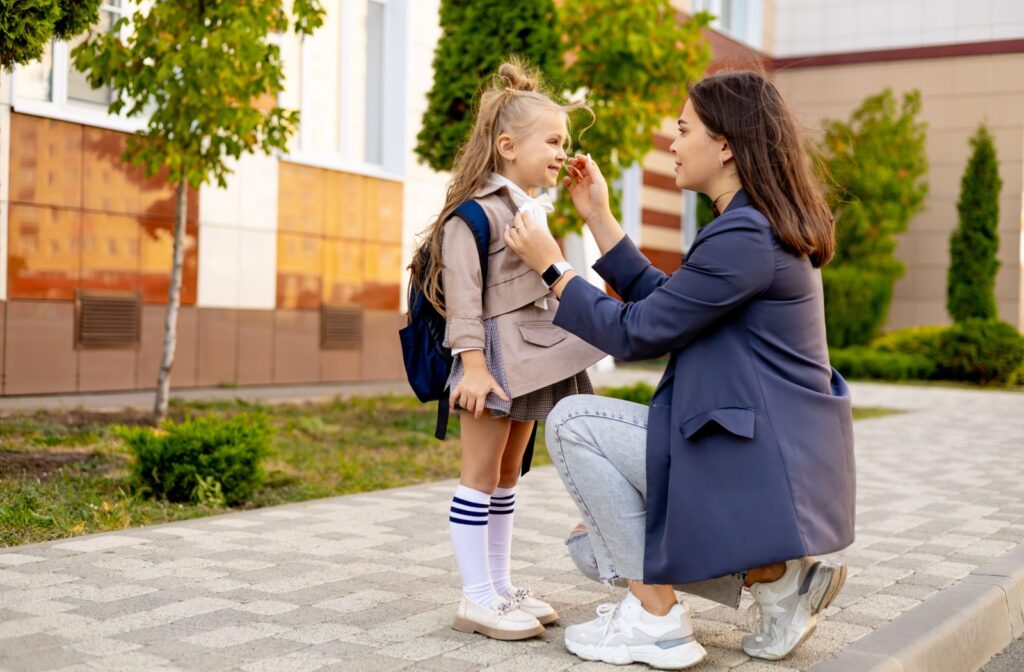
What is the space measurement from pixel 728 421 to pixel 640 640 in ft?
2.27

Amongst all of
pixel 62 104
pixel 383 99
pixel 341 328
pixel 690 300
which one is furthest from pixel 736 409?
pixel 383 99

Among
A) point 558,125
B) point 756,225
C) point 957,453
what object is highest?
point 558,125

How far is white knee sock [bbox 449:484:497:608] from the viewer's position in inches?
138

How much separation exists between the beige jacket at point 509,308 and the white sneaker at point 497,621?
65 centimetres

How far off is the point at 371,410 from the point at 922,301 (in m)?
16.8

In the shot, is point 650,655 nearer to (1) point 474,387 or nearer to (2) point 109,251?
(1) point 474,387

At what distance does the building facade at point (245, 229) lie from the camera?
9.50 m

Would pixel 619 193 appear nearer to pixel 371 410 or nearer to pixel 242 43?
pixel 371 410

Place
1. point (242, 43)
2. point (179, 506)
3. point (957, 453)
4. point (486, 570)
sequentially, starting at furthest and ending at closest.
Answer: point (957, 453)
point (242, 43)
point (179, 506)
point (486, 570)

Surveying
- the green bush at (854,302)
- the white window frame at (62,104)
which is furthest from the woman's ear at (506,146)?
the green bush at (854,302)

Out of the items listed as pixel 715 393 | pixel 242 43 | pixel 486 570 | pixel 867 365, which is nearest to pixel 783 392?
pixel 715 393

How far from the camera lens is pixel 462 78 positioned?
9.22 meters

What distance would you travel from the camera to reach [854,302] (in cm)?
2116

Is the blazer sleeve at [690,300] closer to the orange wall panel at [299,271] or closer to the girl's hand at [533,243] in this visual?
the girl's hand at [533,243]
